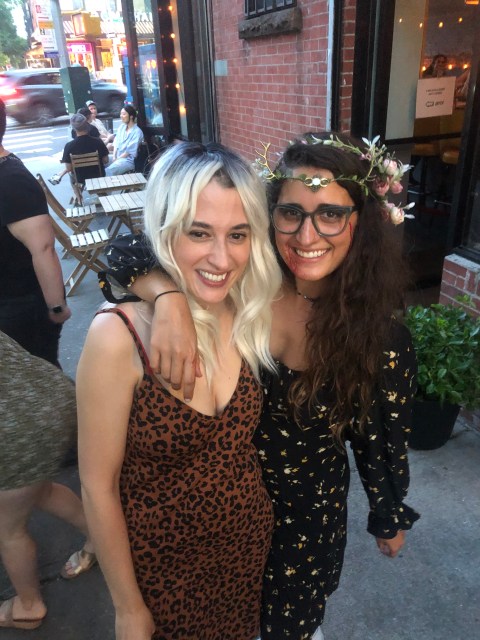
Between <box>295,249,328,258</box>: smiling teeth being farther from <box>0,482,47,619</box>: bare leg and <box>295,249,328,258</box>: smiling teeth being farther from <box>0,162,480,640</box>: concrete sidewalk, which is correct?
<box>0,162,480,640</box>: concrete sidewalk

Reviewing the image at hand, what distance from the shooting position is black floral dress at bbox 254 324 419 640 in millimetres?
1420

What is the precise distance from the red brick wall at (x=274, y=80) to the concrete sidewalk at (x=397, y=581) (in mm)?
2645

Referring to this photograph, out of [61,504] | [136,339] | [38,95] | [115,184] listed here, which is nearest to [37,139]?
[38,95]

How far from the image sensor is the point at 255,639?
167cm

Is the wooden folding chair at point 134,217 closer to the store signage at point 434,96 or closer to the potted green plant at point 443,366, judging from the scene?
the store signage at point 434,96

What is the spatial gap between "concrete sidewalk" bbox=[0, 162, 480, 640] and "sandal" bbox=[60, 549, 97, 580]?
0.03m

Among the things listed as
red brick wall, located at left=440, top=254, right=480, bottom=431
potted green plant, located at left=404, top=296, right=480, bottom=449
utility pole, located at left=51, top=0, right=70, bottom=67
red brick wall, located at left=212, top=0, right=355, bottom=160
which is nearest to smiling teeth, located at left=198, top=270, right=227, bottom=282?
potted green plant, located at left=404, top=296, right=480, bottom=449

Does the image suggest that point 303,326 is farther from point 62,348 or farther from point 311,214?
point 62,348

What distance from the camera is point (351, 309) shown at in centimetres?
144

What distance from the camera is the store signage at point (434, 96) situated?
13.4 feet

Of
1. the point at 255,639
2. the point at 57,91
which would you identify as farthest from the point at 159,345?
the point at 57,91

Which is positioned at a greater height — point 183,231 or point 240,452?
point 183,231

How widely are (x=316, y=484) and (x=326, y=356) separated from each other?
40 cm

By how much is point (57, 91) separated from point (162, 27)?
1502 cm
